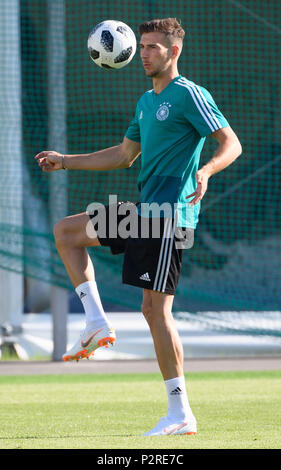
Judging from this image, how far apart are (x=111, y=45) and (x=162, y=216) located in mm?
1193

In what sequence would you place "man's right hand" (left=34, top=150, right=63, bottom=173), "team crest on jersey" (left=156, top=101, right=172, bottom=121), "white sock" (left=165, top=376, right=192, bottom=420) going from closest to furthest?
"white sock" (left=165, top=376, right=192, bottom=420) < "team crest on jersey" (left=156, top=101, right=172, bottom=121) < "man's right hand" (left=34, top=150, right=63, bottom=173)

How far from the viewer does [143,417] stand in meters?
5.71

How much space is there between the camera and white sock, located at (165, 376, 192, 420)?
4.96 m

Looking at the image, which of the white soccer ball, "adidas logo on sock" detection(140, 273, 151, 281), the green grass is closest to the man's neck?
the white soccer ball

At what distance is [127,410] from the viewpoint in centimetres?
608

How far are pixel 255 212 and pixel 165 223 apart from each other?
5.82 meters

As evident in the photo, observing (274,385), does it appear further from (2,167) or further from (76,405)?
(2,167)

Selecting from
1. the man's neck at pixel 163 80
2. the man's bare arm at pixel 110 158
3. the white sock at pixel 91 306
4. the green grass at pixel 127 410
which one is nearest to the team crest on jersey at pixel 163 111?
the man's neck at pixel 163 80

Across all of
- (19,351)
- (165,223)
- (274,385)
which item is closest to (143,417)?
(165,223)

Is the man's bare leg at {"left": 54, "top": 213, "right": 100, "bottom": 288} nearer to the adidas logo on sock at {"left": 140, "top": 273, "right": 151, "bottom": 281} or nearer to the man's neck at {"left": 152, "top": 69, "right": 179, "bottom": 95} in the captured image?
the adidas logo on sock at {"left": 140, "top": 273, "right": 151, "bottom": 281}

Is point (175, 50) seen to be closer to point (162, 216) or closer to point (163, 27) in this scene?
point (163, 27)

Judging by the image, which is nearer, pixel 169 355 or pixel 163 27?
pixel 169 355

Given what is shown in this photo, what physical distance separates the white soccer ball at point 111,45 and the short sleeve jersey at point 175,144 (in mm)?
645

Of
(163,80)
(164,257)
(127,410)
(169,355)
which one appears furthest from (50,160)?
(127,410)
